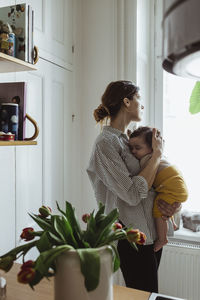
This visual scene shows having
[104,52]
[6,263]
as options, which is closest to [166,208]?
[6,263]

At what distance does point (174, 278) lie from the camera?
7.16 feet

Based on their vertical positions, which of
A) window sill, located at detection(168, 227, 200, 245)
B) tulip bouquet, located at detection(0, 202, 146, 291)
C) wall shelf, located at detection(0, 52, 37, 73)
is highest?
wall shelf, located at detection(0, 52, 37, 73)

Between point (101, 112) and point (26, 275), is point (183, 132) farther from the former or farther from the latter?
point (26, 275)

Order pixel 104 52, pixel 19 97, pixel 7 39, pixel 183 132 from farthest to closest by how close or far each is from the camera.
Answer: pixel 183 132, pixel 104 52, pixel 19 97, pixel 7 39

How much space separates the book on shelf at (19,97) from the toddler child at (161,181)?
0.61m

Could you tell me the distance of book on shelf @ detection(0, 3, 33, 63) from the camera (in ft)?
3.87

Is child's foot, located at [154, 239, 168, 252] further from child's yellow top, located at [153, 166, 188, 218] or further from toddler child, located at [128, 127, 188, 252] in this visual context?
child's yellow top, located at [153, 166, 188, 218]

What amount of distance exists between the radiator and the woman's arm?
986 mm

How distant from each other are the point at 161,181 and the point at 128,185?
0.23 metres

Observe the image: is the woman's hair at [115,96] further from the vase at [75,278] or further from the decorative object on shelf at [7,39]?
the vase at [75,278]

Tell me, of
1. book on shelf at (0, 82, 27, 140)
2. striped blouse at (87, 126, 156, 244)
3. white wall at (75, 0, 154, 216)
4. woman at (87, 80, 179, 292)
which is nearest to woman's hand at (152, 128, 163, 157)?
woman at (87, 80, 179, 292)

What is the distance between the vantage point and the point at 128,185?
4.55 feet

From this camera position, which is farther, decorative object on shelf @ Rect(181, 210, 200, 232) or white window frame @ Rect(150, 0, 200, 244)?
white window frame @ Rect(150, 0, 200, 244)

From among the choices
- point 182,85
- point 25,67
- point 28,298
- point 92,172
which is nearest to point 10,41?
point 25,67
